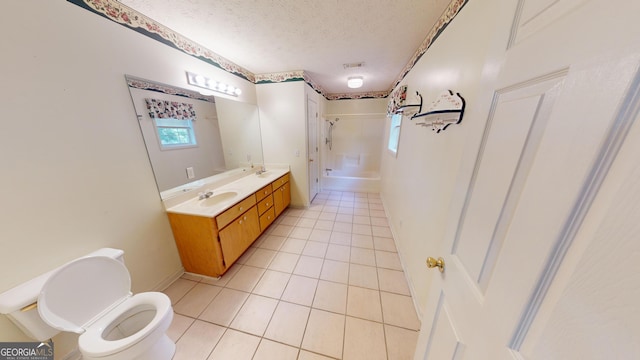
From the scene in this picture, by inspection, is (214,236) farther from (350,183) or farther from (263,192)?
(350,183)

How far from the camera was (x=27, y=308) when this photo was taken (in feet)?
3.14

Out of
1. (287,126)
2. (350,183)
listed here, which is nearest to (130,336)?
(287,126)

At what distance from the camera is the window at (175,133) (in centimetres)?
169

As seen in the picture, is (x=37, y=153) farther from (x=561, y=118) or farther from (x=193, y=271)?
(x=561, y=118)

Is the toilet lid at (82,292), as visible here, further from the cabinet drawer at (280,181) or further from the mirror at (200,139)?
the cabinet drawer at (280,181)

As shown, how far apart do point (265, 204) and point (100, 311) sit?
1.61m

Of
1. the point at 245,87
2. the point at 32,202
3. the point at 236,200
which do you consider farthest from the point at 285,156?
the point at 32,202

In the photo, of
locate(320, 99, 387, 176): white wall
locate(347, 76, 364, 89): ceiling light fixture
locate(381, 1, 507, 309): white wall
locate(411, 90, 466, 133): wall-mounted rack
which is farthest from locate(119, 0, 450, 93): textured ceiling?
locate(320, 99, 387, 176): white wall

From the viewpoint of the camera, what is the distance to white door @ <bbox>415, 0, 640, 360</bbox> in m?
0.28

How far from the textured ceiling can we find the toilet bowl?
187cm

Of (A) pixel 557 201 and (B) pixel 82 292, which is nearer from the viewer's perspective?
(A) pixel 557 201

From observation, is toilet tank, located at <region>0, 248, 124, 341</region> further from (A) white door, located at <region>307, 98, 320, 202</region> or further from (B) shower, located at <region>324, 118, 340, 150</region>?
(B) shower, located at <region>324, 118, 340, 150</region>

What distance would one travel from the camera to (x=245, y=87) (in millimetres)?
2707

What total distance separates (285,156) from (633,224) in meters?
3.14
